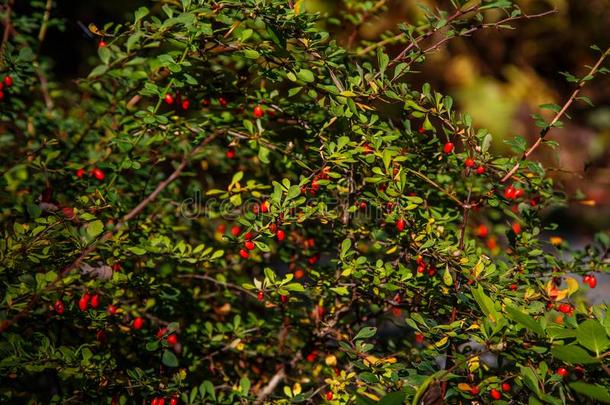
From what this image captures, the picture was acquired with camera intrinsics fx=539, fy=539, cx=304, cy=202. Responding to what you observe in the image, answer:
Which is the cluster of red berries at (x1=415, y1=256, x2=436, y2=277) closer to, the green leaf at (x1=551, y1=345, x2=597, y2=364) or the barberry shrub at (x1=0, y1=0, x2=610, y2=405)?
the barberry shrub at (x1=0, y1=0, x2=610, y2=405)

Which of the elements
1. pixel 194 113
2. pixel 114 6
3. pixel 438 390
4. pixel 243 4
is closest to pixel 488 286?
pixel 438 390

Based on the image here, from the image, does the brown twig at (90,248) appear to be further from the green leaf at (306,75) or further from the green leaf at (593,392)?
the green leaf at (593,392)

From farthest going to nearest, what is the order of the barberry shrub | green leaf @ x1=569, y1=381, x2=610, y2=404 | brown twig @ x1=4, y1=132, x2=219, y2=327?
the barberry shrub
brown twig @ x1=4, y1=132, x2=219, y2=327
green leaf @ x1=569, y1=381, x2=610, y2=404

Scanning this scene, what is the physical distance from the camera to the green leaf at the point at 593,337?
82 centimetres

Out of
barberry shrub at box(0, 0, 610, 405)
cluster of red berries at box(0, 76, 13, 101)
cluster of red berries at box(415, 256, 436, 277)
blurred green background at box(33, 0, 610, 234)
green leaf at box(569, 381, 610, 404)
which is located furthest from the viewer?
blurred green background at box(33, 0, 610, 234)

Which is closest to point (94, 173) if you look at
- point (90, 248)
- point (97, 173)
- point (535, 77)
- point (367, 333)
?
point (97, 173)

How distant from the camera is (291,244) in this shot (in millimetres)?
1564

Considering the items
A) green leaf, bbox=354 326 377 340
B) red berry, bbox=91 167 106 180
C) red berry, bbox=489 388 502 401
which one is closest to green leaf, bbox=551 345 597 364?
red berry, bbox=489 388 502 401

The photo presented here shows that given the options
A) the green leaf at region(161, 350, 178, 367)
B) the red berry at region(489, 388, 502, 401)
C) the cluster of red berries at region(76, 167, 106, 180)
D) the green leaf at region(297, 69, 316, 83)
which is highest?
the green leaf at region(297, 69, 316, 83)

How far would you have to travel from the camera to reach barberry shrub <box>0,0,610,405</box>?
996 millimetres

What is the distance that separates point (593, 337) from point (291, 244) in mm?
884

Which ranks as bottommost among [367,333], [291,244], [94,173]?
[291,244]

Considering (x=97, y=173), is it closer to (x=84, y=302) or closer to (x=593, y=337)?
(x=84, y=302)

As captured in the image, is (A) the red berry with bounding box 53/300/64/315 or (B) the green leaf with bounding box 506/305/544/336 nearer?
(B) the green leaf with bounding box 506/305/544/336
